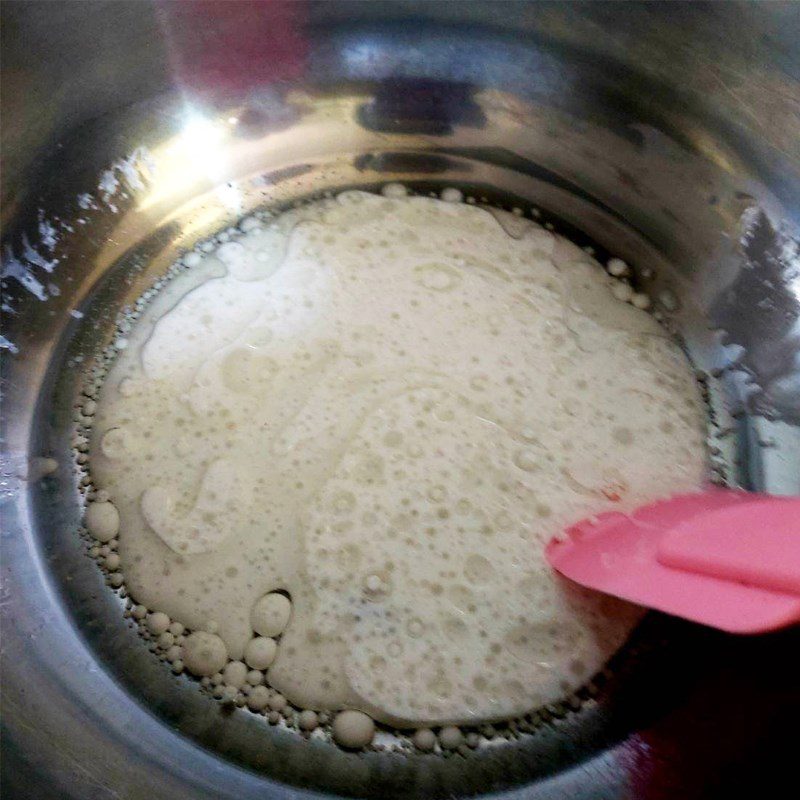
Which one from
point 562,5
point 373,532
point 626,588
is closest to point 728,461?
point 626,588

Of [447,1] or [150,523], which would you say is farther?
[447,1]

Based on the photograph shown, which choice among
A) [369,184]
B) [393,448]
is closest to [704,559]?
[393,448]

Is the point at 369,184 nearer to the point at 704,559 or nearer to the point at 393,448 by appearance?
the point at 393,448

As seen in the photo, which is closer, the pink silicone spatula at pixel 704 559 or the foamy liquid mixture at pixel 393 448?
the pink silicone spatula at pixel 704 559

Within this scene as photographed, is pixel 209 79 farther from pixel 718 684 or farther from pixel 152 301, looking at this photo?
pixel 718 684

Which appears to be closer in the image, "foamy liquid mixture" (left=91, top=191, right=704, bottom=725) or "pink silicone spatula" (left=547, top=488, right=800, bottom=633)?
"pink silicone spatula" (left=547, top=488, right=800, bottom=633)
